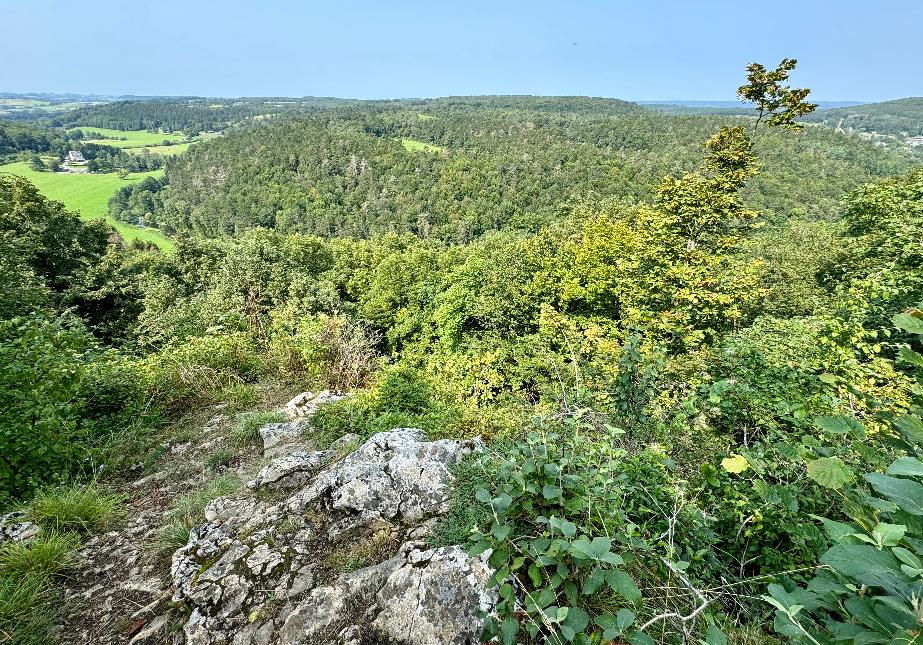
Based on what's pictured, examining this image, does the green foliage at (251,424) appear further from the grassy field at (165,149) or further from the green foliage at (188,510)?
the grassy field at (165,149)

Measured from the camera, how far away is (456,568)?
2480 millimetres

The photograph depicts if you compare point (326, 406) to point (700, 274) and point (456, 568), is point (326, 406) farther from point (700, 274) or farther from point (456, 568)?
point (700, 274)

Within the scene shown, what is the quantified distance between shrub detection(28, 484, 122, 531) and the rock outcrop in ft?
3.72

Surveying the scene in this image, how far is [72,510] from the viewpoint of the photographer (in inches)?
149

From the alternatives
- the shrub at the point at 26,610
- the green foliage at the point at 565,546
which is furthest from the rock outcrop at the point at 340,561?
the shrub at the point at 26,610

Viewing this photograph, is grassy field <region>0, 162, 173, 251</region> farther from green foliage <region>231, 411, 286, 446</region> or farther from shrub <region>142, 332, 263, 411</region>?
green foliage <region>231, 411, 286, 446</region>

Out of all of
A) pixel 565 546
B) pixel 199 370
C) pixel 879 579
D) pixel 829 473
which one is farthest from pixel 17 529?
pixel 829 473

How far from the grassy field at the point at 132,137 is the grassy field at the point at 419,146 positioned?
320 ft

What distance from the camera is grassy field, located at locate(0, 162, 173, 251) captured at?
229 feet

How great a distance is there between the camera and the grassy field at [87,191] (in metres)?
69.8

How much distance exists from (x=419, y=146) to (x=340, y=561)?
5560 inches

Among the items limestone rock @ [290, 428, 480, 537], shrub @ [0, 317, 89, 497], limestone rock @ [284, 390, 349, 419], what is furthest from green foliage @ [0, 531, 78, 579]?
limestone rock @ [284, 390, 349, 419]

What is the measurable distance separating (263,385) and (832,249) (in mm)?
26105

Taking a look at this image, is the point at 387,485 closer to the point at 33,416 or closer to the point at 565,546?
the point at 565,546
